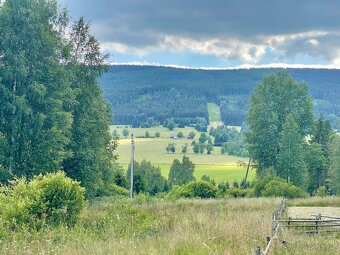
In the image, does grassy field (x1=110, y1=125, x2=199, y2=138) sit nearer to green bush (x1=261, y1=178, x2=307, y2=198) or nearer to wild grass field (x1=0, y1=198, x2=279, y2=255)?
green bush (x1=261, y1=178, x2=307, y2=198)

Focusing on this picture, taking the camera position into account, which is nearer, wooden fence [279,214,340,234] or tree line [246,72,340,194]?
wooden fence [279,214,340,234]

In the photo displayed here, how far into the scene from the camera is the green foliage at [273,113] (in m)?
47.5

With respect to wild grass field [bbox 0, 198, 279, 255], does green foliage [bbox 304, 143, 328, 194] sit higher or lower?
lower

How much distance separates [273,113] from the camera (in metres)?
47.1

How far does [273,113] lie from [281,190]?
11.1 metres

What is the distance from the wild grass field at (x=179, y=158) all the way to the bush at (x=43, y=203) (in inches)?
2588

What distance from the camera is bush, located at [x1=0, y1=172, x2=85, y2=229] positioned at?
11.8 m

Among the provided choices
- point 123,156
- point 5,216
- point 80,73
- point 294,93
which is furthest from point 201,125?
point 5,216

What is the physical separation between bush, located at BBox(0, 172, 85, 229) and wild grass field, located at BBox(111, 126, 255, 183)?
65744 millimetres

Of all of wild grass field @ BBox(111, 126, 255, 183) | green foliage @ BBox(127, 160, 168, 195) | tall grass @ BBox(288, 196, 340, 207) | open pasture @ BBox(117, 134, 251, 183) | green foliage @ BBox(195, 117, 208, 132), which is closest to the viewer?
tall grass @ BBox(288, 196, 340, 207)

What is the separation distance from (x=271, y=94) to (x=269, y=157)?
255 inches

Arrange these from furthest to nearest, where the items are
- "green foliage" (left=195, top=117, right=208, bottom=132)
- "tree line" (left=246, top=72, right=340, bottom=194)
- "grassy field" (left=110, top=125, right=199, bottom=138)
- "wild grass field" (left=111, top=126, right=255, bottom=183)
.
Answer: "green foliage" (left=195, top=117, right=208, bottom=132) → "grassy field" (left=110, top=125, right=199, bottom=138) → "wild grass field" (left=111, top=126, right=255, bottom=183) → "tree line" (left=246, top=72, right=340, bottom=194)

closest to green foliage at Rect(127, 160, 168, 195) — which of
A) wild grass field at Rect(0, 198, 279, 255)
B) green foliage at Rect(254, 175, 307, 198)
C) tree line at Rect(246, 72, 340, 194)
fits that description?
green foliage at Rect(254, 175, 307, 198)

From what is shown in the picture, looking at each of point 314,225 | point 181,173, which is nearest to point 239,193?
point 314,225
